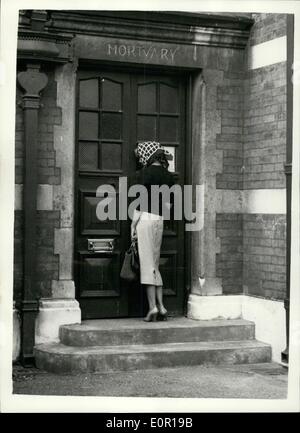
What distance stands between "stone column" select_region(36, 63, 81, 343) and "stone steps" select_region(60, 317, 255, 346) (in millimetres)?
206

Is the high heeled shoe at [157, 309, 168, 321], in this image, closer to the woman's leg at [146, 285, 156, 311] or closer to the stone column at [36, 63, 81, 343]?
the woman's leg at [146, 285, 156, 311]

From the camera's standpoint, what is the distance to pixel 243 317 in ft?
30.2

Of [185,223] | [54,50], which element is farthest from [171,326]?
[54,50]

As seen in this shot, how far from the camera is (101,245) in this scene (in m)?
8.98

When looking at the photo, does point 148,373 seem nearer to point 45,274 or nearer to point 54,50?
point 45,274

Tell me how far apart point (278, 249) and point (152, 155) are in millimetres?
1760

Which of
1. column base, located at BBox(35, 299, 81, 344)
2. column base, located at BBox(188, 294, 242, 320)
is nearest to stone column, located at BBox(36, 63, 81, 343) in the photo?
column base, located at BBox(35, 299, 81, 344)

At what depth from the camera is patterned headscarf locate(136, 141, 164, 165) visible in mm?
8945

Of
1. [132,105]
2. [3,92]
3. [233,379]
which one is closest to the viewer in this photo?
[3,92]

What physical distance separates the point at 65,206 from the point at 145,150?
45.3 inches

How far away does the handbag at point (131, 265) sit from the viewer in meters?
8.73

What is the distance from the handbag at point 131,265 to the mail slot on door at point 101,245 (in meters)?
0.28

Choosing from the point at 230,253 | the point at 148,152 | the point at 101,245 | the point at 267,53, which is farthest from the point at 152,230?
the point at 267,53

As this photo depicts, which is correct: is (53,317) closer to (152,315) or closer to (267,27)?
(152,315)
